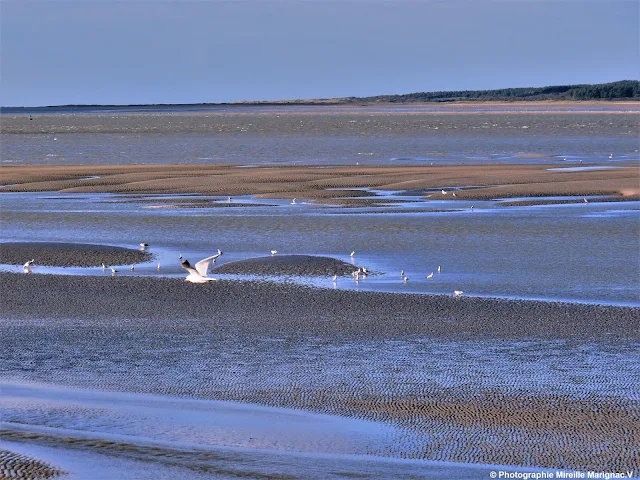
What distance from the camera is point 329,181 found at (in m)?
35.7

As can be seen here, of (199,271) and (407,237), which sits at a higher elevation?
(199,271)

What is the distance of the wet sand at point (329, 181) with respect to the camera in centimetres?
3173

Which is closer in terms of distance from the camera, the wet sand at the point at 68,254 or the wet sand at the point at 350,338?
the wet sand at the point at 350,338

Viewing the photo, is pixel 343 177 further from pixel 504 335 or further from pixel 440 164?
pixel 504 335

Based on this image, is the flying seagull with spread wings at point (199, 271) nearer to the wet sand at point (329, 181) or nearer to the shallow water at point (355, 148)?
the wet sand at point (329, 181)

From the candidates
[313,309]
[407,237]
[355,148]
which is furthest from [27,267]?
[355,148]

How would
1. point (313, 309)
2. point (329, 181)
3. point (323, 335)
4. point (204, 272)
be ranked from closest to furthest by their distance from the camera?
point (323, 335) → point (313, 309) → point (204, 272) → point (329, 181)

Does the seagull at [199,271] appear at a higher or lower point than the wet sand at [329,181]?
higher

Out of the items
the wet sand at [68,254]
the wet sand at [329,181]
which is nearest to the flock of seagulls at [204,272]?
the wet sand at [68,254]

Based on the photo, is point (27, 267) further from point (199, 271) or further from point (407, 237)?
point (407, 237)

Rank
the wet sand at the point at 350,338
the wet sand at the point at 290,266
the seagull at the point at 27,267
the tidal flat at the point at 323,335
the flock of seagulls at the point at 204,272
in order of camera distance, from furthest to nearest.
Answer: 1. the seagull at the point at 27,267
2. the wet sand at the point at 290,266
3. the flock of seagulls at the point at 204,272
4. the wet sand at the point at 350,338
5. the tidal flat at the point at 323,335

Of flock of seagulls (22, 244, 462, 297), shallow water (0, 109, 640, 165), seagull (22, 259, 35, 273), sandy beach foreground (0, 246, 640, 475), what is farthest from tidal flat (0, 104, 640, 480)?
shallow water (0, 109, 640, 165)

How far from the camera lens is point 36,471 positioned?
7789 millimetres

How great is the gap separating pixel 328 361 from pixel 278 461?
363 centimetres
